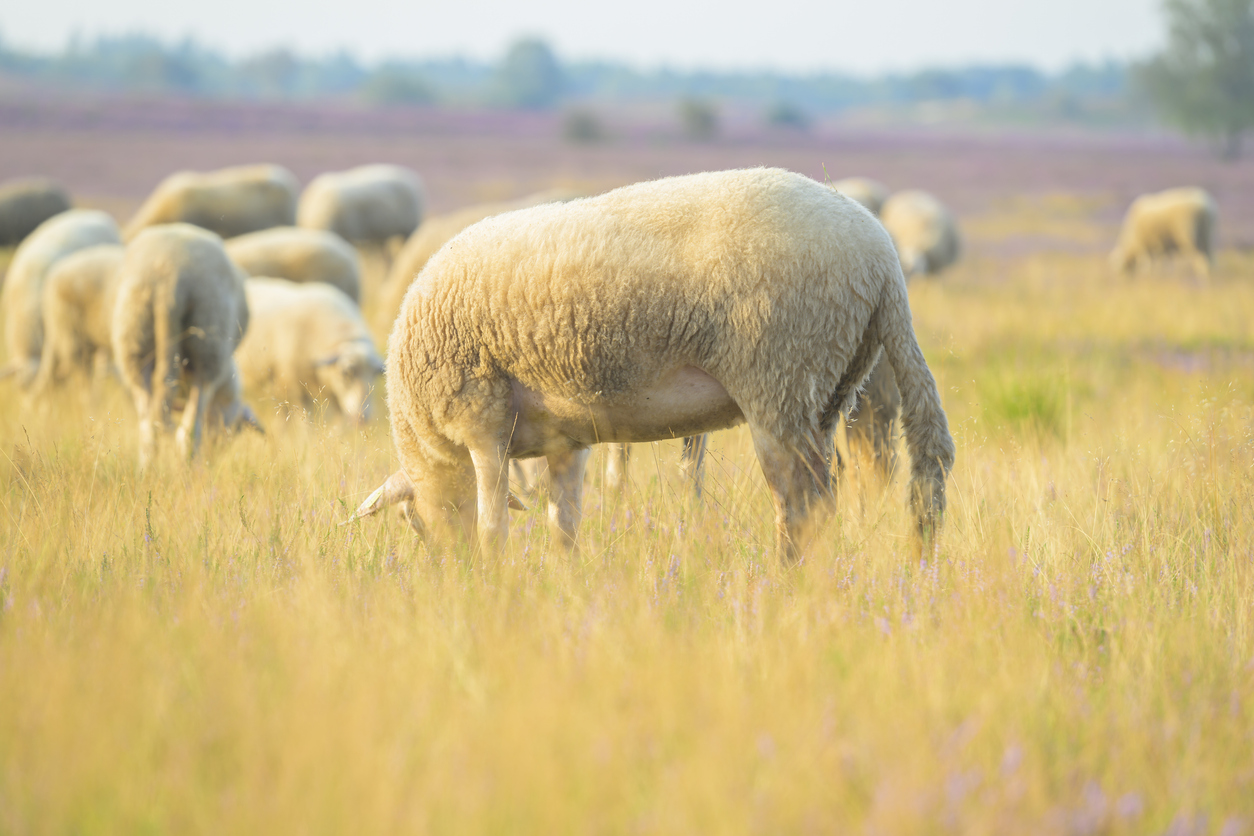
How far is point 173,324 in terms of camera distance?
565cm

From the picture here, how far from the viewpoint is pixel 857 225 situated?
2.96 meters

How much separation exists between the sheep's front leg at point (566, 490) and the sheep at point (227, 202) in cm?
948

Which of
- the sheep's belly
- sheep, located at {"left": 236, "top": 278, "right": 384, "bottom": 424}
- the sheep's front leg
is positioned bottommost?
sheep, located at {"left": 236, "top": 278, "right": 384, "bottom": 424}

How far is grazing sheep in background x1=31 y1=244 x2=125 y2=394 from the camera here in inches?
268

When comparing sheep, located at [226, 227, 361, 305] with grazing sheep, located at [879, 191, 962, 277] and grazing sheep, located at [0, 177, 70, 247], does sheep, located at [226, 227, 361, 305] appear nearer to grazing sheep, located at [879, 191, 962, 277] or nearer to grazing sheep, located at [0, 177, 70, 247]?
grazing sheep, located at [0, 177, 70, 247]

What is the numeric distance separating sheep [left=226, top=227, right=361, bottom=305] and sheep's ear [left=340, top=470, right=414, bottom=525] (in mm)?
6448

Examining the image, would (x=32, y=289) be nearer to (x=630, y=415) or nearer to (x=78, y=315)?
(x=78, y=315)

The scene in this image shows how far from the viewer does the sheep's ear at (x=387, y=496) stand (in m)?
3.66

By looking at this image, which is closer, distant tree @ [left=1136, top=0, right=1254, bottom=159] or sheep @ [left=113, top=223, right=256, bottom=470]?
sheep @ [left=113, top=223, right=256, bottom=470]

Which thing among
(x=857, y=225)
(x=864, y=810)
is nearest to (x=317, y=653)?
(x=864, y=810)

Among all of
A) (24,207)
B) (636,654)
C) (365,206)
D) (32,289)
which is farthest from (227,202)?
(636,654)

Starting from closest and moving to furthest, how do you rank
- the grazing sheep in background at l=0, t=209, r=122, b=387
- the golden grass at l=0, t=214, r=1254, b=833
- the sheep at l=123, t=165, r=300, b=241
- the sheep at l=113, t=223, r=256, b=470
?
the golden grass at l=0, t=214, r=1254, b=833 < the sheep at l=113, t=223, r=256, b=470 < the grazing sheep in background at l=0, t=209, r=122, b=387 < the sheep at l=123, t=165, r=300, b=241

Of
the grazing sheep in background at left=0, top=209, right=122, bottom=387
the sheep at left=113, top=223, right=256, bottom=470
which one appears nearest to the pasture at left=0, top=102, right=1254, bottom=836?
the sheep at left=113, top=223, right=256, bottom=470

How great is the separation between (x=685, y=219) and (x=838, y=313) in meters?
0.53
